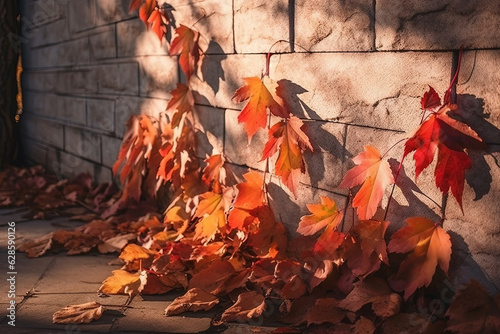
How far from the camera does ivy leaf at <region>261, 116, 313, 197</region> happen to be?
259 centimetres

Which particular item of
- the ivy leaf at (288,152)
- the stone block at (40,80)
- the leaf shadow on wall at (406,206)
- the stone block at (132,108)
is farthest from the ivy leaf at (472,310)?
the stone block at (40,80)

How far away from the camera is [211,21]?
10.5 ft

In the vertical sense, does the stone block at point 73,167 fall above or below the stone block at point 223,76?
below

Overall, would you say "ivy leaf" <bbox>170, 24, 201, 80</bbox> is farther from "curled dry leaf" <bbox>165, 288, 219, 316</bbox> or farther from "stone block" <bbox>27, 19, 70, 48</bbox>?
"stone block" <bbox>27, 19, 70, 48</bbox>

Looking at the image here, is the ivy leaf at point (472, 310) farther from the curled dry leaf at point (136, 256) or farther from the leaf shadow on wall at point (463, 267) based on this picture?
the curled dry leaf at point (136, 256)

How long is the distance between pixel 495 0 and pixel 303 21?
2.96 ft

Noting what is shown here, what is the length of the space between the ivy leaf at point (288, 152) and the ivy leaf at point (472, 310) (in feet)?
2.86

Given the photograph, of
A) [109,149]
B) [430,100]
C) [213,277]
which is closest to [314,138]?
[430,100]

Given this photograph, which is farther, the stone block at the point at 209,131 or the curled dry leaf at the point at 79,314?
the stone block at the point at 209,131

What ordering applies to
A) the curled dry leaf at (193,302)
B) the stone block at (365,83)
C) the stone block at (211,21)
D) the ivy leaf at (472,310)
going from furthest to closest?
the stone block at (211,21) → the curled dry leaf at (193,302) → the stone block at (365,83) → the ivy leaf at (472,310)

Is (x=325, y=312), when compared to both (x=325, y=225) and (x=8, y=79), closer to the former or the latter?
(x=325, y=225)

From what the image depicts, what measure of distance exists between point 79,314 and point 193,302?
47 cm

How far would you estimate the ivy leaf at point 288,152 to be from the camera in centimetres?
259

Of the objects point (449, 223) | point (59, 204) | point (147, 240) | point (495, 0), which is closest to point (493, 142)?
point (449, 223)
